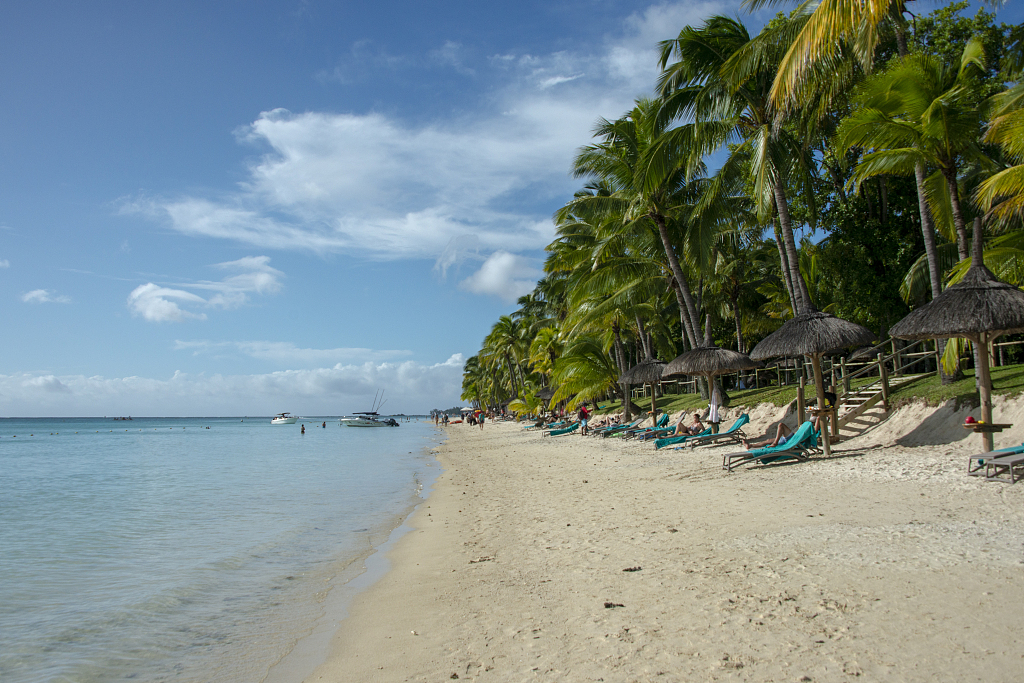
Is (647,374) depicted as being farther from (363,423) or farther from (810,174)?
(363,423)

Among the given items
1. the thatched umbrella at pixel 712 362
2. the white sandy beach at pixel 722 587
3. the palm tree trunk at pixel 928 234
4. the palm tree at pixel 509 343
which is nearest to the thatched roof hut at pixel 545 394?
the palm tree at pixel 509 343

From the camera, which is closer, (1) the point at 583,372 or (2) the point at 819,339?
(2) the point at 819,339

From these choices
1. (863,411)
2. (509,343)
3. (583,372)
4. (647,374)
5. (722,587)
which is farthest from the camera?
(509,343)

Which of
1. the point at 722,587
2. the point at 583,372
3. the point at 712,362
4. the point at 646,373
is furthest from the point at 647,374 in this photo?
the point at 722,587

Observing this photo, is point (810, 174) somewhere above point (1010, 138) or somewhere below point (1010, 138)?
above

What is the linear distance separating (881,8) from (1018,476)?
562 cm

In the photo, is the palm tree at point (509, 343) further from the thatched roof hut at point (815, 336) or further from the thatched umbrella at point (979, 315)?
the thatched umbrella at point (979, 315)

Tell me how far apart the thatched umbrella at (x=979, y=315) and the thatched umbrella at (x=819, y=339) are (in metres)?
1.79

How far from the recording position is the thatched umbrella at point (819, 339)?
35.3 ft

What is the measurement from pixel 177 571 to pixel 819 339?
1071cm

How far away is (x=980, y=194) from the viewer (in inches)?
394

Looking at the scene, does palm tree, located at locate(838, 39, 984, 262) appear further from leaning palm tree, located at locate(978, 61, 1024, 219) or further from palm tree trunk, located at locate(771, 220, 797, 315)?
palm tree trunk, located at locate(771, 220, 797, 315)

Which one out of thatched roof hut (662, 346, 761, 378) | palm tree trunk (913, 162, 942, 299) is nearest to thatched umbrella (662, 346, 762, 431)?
thatched roof hut (662, 346, 761, 378)

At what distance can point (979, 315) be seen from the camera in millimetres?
8367
